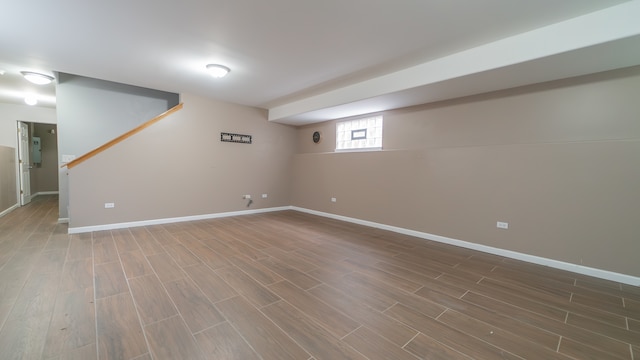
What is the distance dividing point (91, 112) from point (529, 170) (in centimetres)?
750

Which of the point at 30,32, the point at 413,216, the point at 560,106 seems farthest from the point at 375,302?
the point at 30,32

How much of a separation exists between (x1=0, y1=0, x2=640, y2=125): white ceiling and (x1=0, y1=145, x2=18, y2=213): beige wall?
8.22 feet

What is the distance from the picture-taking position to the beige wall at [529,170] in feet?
8.71

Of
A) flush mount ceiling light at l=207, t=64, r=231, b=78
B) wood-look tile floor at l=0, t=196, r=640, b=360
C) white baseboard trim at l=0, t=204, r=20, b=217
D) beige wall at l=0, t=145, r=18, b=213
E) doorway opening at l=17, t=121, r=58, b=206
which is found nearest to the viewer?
wood-look tile floor at l=0, t=196, r=640, b=360

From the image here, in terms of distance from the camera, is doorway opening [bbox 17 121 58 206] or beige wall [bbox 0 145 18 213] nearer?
beige wall [bbox 0 145 18 213]

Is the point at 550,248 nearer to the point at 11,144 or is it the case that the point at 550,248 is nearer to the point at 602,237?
the point at 602,237

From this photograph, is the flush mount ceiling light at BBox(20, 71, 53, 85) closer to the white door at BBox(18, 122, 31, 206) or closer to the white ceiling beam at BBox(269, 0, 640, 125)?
the white door at BBox(18, 122, 31, 206)

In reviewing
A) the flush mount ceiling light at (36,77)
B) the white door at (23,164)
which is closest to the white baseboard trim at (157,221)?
the flush mount ceiling light at (36,77)

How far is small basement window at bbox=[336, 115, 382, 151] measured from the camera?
16.6ft

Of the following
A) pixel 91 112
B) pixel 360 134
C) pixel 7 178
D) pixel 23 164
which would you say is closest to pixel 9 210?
pixel 7 178

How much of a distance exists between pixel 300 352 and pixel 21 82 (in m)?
6.77

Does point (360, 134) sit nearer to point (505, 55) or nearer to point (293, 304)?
point (505, 55)

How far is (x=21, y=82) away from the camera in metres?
4.37

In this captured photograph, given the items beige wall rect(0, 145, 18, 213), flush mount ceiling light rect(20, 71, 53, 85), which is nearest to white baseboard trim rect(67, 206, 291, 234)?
flush mount ceiling light rect(20, 71, 53, 85)
